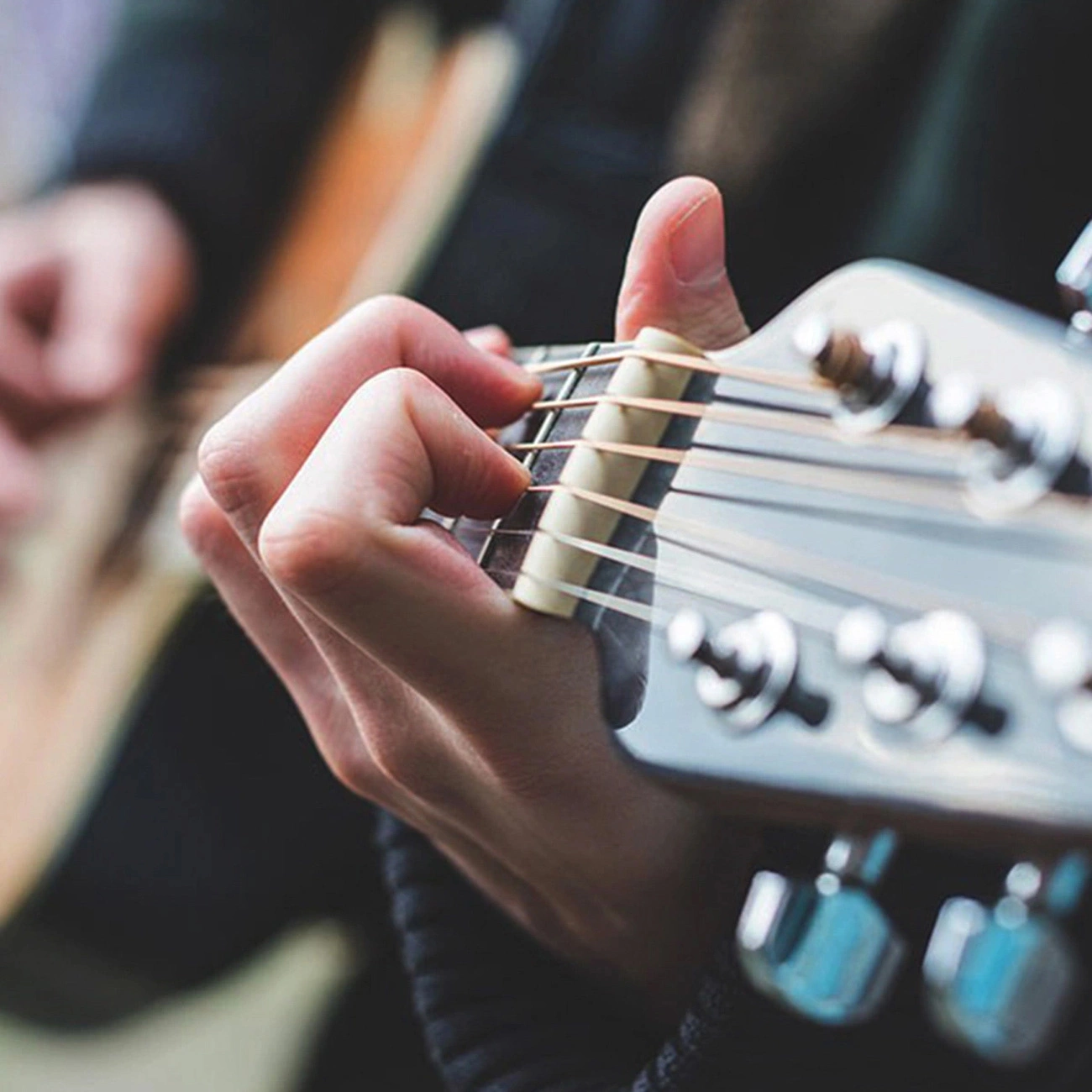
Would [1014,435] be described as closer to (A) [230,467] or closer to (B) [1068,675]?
(B) [1068,675]

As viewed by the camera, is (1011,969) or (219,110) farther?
(219,110)

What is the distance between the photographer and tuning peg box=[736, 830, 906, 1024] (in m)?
0.34

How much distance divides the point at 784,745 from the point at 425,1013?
0.99ft

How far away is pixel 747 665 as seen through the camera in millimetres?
389

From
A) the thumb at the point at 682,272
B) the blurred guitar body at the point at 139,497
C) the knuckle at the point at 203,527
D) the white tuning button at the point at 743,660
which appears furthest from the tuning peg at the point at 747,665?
the blurred guitar body at the point at 139,497

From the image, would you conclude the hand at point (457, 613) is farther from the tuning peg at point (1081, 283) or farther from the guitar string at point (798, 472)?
the tuning peg at point (1081, 283)

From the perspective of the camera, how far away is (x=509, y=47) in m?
1.15

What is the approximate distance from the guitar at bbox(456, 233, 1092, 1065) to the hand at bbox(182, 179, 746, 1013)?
0.10 ft

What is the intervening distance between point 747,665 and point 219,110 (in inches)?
39.6

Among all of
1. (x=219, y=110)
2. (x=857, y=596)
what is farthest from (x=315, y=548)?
(x=219, y=110)

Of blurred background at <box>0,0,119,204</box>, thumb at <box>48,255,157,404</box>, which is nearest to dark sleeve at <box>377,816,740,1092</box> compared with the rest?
thumb at <box>48,255,157,404</box>

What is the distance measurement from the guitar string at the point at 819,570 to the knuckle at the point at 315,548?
66mm

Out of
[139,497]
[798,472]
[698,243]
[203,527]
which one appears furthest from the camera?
[139,497]

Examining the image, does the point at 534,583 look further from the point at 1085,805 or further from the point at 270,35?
the point at 270,35
